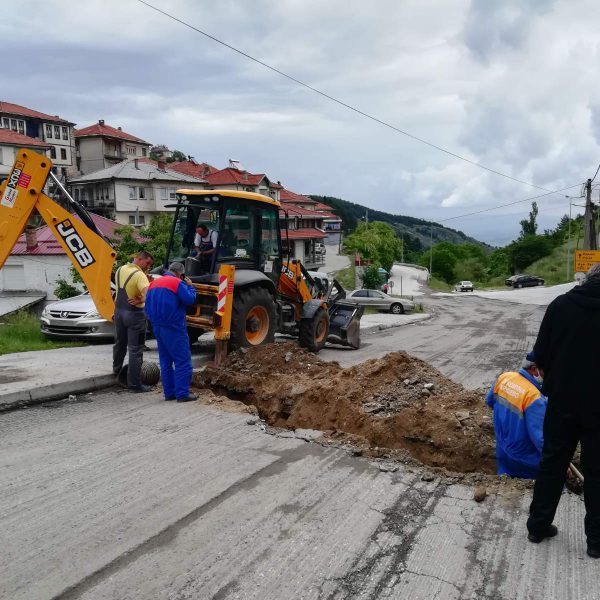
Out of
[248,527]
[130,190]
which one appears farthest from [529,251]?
[248,527]

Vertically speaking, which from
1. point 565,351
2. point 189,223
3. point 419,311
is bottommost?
point 419,311

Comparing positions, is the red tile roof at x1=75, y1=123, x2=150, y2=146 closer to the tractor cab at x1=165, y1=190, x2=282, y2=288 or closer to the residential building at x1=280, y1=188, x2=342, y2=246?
the residential building at x1=280, y1=188, x2=342, y2=246

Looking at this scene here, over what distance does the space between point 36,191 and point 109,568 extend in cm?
708

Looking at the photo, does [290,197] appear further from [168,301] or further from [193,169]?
[168,301]

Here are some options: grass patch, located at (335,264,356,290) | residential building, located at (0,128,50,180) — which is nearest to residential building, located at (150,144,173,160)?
residential building, located at (0,128,50,180)

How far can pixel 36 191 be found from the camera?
903cm

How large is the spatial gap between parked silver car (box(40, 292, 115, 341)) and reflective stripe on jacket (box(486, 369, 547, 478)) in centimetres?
883

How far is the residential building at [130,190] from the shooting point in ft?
183

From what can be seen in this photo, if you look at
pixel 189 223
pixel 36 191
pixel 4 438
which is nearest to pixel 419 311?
pixel 189 223

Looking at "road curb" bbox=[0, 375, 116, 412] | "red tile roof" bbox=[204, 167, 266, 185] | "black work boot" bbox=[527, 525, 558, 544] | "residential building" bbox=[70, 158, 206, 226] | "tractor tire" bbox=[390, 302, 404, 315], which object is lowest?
"tractor tire" bbox=[390, 302, 404, 315]

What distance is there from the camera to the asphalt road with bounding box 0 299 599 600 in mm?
3281

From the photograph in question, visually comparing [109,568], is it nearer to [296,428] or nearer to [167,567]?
[167,567]

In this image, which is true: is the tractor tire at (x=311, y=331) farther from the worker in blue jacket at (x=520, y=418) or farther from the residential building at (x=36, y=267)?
the residential building at (x=36, y=267)

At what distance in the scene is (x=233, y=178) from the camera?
64.3 m
